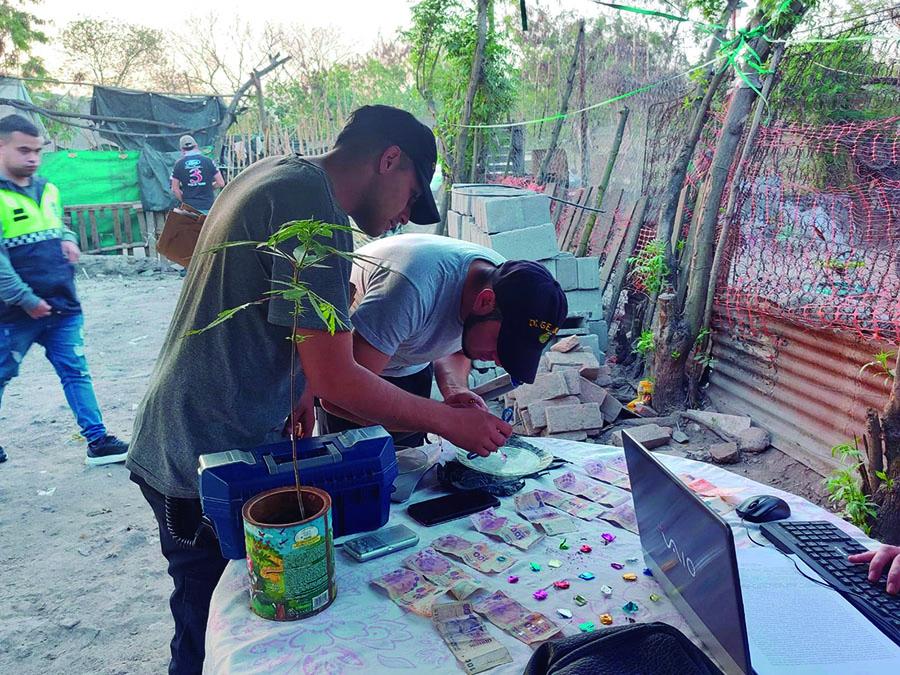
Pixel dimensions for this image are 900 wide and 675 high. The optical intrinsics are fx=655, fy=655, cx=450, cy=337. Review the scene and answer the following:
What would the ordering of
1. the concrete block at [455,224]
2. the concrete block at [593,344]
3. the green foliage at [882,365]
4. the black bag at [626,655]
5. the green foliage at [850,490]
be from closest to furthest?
the black bag at [626,655], the green foliage at [850,490], the green foliage at [882,365], the concrete block at [593,344], the concrete block at [455,224]

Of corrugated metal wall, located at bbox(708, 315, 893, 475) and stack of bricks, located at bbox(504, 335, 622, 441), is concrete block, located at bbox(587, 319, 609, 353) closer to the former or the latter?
stack of bricks, located at bbox(504, 335, 622, 441)

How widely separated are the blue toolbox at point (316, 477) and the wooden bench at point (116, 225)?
10503mm

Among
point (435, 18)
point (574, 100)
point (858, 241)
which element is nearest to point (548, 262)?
point (858, 241)

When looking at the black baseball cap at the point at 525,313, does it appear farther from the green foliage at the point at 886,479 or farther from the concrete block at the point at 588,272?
the concrete block at the point at 588,272

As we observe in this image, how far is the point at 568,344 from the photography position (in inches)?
199

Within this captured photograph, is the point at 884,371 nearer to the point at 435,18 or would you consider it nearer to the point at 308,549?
the point at 308,549

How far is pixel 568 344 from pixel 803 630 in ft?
12.8

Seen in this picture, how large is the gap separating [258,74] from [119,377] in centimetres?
654

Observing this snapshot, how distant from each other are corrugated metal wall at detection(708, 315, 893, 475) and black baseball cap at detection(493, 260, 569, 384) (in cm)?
223

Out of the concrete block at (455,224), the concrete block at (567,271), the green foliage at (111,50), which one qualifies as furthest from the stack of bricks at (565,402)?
the green foliage at (111,50)

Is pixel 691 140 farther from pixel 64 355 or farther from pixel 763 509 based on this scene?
pixel 64 355

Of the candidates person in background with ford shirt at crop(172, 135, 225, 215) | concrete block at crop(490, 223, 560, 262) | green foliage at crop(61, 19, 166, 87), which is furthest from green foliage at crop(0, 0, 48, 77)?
concrete block at crop(490, 223, 560, 262)

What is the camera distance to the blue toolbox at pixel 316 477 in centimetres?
135

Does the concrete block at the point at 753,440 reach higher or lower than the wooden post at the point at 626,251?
lower
